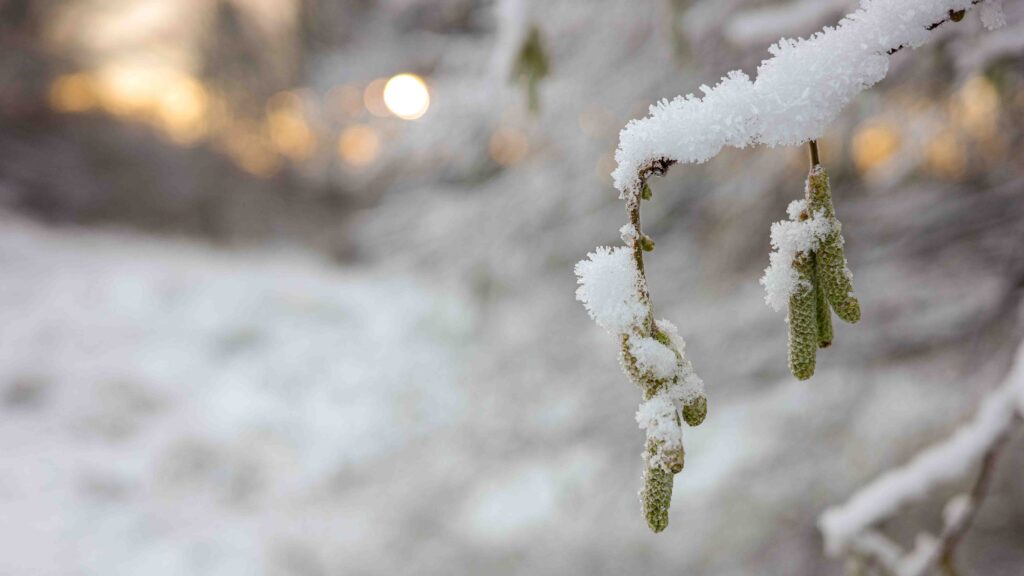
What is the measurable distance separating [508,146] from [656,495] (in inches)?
111

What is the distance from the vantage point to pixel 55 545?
431cm

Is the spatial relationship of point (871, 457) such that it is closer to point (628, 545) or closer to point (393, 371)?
point (628, 545)

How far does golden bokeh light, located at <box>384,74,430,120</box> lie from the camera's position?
315cm

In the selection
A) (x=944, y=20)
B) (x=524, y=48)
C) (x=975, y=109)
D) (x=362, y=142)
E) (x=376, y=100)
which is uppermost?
(x=362, y=142)

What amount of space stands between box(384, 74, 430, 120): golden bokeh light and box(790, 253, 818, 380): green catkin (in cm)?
268

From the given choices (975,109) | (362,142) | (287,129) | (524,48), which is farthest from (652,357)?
(287,129)

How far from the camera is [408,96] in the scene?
330cm

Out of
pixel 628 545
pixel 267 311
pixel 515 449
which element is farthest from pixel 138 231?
pixel 628 545

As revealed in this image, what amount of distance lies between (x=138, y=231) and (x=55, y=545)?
4.78 meters

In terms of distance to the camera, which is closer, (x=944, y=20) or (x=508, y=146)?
(x=944, y=20)

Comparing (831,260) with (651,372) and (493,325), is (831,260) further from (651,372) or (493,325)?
(493,325)

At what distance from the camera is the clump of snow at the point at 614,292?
1.64 feet

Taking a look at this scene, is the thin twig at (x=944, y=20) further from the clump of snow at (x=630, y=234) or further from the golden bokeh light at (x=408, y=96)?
the golden bokeh light at (x=408, y=96)

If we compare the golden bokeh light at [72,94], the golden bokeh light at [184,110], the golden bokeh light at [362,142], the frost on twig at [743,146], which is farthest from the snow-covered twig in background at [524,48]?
the golden bokeh light at [184,110]
